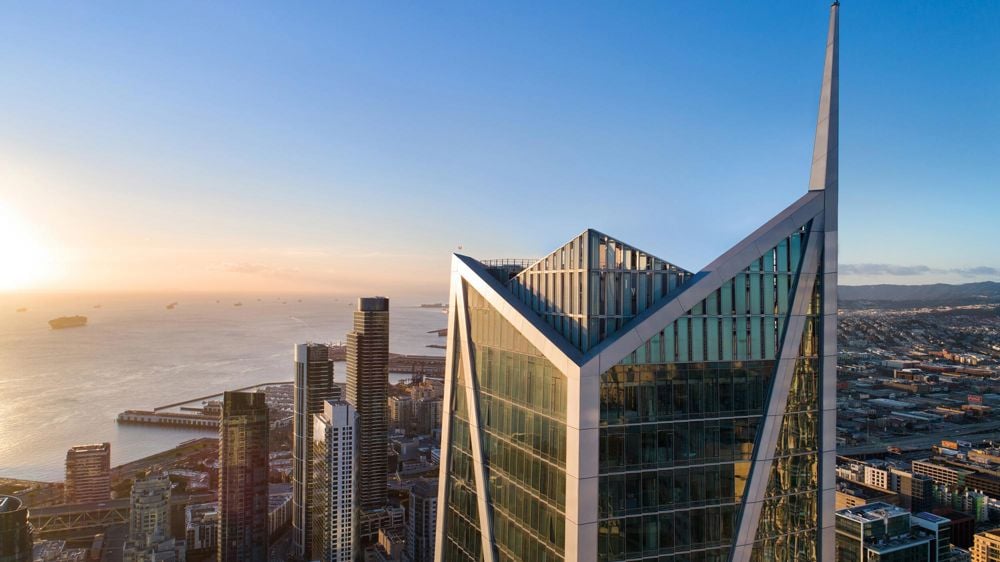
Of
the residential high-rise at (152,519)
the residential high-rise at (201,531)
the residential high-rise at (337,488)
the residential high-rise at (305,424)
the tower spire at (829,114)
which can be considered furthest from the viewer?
the residential high-rise at (305,424)

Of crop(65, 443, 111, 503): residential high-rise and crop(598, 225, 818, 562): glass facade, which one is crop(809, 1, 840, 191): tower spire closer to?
crop(598, 225, 818, 562): glass facade

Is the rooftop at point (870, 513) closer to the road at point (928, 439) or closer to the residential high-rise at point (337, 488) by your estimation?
the road at point (928, 439)

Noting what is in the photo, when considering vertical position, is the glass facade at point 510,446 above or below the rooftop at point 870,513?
above

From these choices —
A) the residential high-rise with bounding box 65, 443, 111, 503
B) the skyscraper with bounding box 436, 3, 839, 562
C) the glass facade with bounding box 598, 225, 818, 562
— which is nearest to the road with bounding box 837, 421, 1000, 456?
the skyscraper with bounding box 436, 3, 839, 562

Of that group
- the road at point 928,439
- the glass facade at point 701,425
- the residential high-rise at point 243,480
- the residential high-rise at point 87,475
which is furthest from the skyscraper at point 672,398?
the residential high-rise at point 87,475

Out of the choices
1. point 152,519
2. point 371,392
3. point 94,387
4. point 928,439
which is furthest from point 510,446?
point 94,387
